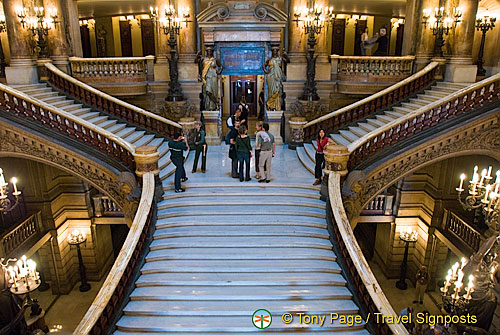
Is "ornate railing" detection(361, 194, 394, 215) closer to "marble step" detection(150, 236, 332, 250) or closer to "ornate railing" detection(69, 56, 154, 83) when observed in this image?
"marble step" detection(150, 236, 332, 250)

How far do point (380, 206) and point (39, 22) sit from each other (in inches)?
461

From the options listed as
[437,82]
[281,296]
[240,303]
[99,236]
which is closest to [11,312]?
[240,303]

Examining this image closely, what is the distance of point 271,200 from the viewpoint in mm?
8555

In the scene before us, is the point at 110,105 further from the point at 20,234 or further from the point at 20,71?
the point at 20,234

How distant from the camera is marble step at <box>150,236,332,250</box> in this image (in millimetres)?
7438

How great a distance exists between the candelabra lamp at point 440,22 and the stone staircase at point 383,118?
1204 millimetres

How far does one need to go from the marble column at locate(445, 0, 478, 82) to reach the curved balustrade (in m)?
9.46

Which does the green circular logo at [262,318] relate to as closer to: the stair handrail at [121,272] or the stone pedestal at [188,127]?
the stair handrail at [121,272]

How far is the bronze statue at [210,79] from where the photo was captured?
1210 cm

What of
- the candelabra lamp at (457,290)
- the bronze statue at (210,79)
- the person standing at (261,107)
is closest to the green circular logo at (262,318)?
the candelabra lamp at (457,290)

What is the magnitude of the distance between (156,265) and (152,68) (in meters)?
7.57

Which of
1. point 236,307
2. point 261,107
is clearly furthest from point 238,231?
point 261,107

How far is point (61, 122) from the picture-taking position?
9.41 meters

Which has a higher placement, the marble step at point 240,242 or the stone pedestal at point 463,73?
the stone pedestal at point 463,73
